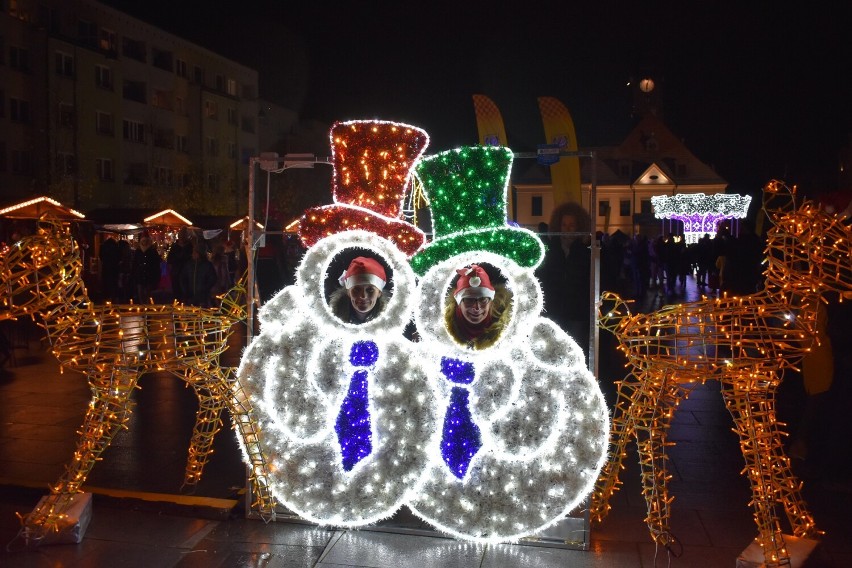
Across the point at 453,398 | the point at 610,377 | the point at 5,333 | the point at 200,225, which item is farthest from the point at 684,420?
the point at 200,225

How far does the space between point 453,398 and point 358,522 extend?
0.93 meters

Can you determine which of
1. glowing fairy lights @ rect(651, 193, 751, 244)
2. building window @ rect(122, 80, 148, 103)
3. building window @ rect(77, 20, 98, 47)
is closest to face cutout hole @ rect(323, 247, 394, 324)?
glowing fairy lights @ rect(651, 193, 751, 244)

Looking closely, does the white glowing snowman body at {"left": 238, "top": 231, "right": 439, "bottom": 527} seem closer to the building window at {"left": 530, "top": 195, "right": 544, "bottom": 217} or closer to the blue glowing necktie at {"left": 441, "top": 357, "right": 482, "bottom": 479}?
the blue glowing necktie at {"left": 441, "top": 357, "right": 482, "bottom": 479}

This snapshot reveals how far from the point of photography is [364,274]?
189 inches

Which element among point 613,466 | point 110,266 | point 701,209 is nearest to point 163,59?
point 110,266

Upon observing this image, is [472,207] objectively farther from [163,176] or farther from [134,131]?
[163,176]

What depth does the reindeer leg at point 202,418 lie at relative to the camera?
4.77m

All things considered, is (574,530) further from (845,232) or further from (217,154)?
(217,154)

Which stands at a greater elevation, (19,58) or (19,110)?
(19,58)

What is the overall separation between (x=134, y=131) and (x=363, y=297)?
4097cm

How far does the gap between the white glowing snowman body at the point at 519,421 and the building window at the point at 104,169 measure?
38.1 metres

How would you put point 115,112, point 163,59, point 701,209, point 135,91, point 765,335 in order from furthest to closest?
point 163,59, point 135,91, point 115,112, point 701,209, point 765,335

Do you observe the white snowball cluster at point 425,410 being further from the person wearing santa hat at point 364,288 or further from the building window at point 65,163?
the building window at point 65,163

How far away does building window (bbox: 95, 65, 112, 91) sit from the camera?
38.7 m
